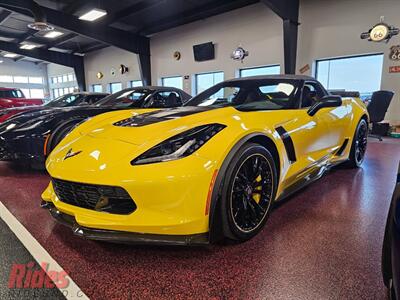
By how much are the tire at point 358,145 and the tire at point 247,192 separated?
5.98 feet

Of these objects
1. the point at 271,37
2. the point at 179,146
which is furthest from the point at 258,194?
the point at 271,37

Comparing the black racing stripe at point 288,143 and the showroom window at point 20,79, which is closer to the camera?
the black racing stripe at point 288,143

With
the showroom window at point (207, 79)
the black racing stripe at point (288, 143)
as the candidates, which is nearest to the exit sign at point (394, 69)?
the showroom window at point (207, 79)

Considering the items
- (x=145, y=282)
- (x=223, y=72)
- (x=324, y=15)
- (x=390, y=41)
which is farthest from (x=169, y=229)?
(x=223, y=72)

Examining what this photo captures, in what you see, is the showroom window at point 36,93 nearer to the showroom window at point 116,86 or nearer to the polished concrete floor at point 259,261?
the showroom window at point 116,86

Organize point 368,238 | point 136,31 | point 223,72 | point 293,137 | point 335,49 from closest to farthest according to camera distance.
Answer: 1. point 368,238
2. point 293,137
3. point 335,49
4. point 223,72
5. point 136,31

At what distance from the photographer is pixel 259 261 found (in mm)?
1447

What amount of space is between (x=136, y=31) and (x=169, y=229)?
11.7 meters

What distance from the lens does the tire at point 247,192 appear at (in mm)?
1443

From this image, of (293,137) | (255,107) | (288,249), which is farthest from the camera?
(255,107)

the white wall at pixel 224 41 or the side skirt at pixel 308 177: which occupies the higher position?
the white wall at pixel 224 41

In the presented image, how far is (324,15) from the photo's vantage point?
277 inches

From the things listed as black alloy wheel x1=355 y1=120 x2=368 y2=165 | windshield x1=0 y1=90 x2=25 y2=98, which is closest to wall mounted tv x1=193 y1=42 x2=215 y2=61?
windshield x1=0 y1=90 x2=25 y2=98

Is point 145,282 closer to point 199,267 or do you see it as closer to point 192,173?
point 199,267
